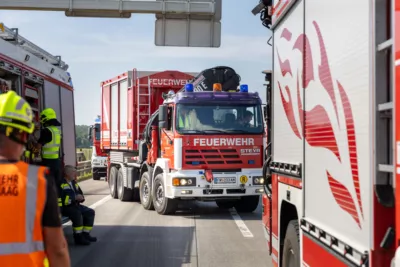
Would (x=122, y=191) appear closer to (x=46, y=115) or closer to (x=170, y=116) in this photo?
(x=170, y=116)

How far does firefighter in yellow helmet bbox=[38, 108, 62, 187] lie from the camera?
10.0m

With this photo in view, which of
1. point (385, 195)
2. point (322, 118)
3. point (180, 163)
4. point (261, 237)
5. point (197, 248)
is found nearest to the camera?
point (385, 195)

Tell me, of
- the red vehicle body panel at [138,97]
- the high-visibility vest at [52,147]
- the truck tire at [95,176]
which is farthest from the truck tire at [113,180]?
the truck tire at [95,176]

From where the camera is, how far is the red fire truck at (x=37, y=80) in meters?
8.86

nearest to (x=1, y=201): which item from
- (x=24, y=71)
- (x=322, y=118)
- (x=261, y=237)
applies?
(x=322, y=118)

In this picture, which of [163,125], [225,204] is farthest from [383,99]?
[225,204]

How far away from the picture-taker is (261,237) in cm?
1083

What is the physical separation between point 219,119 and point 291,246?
27.3ft

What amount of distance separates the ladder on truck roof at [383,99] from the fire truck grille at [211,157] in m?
10.5

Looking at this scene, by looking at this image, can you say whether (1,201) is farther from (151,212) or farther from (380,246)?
(151,212)

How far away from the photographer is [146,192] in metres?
15.6

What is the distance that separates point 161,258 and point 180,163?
15.2 ft

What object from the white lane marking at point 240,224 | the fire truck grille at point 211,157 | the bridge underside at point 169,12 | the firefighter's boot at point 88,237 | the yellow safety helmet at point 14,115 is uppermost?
the bridge underside at point 169,12

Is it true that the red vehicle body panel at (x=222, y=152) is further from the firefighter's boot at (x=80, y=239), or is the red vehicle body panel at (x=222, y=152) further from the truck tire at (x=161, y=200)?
the firefighter's boot at (x=80, y=239)
